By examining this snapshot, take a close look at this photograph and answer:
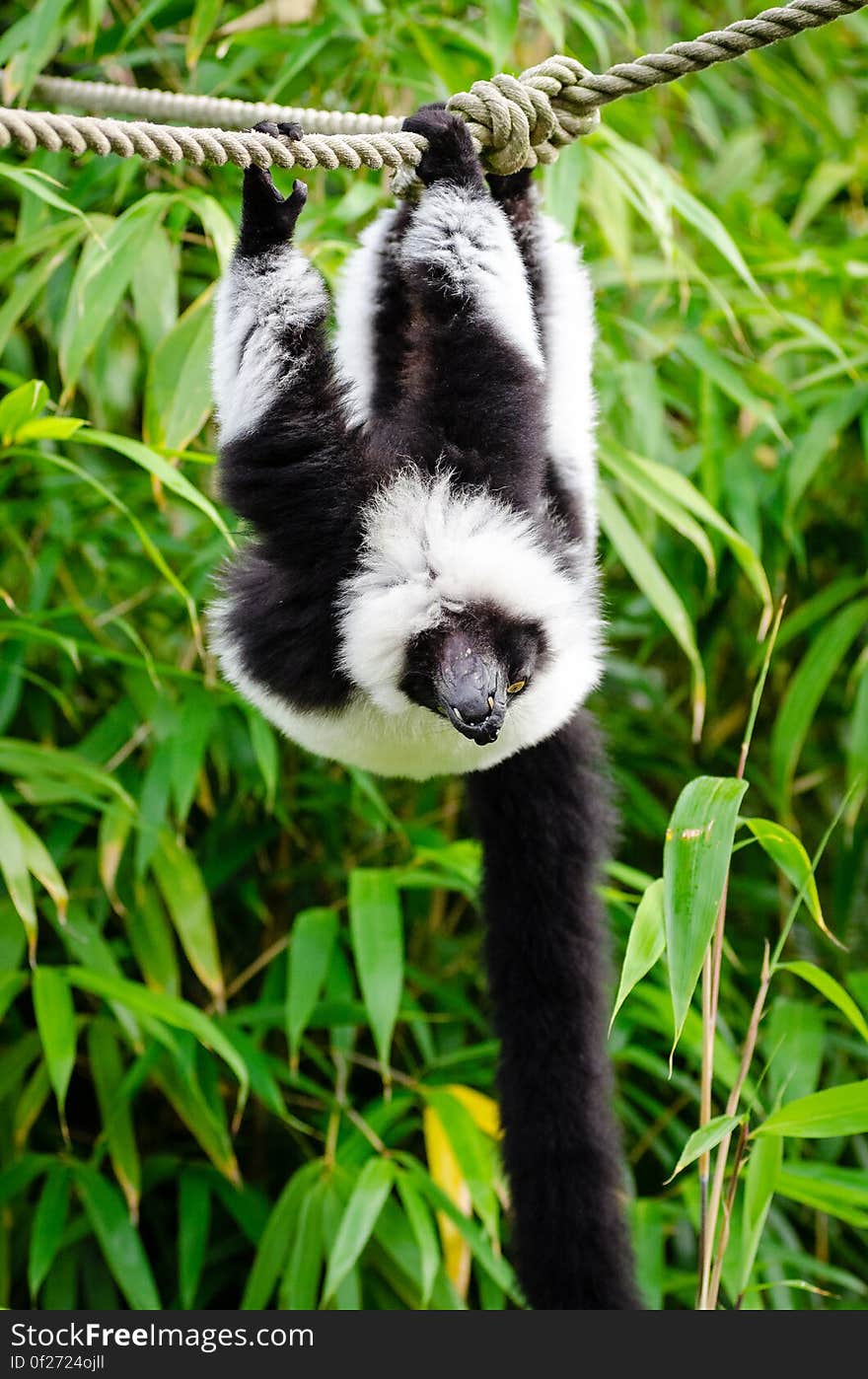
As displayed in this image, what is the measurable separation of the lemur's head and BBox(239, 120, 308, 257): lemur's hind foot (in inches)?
12.0

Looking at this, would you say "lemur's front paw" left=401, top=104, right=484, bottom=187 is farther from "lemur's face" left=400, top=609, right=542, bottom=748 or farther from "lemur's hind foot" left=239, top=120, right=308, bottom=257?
"lemur's face" left=400, top=609, right=542, bottom=748

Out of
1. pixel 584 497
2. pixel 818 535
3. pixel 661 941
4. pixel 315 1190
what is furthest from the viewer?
pixel 818 535

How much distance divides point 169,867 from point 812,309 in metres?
1.63

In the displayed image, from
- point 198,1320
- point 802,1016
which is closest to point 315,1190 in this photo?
point 198,1320

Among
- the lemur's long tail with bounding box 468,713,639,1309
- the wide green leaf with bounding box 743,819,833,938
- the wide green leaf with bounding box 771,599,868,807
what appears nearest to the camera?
the wide green leaf with bounding box 743,819,833,938

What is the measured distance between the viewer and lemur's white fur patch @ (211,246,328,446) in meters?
1.50

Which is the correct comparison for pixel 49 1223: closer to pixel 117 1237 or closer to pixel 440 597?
pixel 117 1237

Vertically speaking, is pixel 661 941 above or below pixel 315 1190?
above

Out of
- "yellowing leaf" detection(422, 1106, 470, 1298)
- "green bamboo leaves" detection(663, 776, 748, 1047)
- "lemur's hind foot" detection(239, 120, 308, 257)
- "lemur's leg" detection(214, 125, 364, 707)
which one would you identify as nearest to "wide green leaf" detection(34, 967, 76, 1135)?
"yellowing leaf" detection(422, 1106, 470, 1298)

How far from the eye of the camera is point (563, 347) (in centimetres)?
194

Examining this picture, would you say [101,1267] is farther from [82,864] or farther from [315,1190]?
[82,864]

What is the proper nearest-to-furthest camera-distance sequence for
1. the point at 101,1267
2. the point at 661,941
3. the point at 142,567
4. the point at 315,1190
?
the point at 661,941 → the point at 315,1190 → the point at 101,1267 → the point at 142,567

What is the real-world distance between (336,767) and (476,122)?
1.34 meters

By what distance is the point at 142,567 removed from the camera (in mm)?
2596
